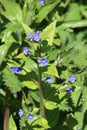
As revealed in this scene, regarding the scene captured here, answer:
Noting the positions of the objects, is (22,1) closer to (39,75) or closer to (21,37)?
(21,37)

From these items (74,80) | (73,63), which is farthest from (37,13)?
(74,80)

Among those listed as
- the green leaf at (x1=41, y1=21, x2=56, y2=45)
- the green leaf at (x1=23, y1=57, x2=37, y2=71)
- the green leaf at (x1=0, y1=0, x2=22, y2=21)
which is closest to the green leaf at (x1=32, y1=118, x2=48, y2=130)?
the green leaf at (x1=23, y1=57, x2=37, y2=71)

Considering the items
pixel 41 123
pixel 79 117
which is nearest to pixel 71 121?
pixel 79 117

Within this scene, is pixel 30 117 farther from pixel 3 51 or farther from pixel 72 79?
pixel 3 51

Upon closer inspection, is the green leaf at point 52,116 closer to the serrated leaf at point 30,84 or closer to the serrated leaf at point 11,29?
the serrated leaf at point 30,84

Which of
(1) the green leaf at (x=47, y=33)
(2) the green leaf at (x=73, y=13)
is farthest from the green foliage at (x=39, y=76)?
(2) the green leaf at (x=73, y=13)

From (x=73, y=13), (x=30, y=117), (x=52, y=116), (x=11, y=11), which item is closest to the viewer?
(x=30, y=117)
